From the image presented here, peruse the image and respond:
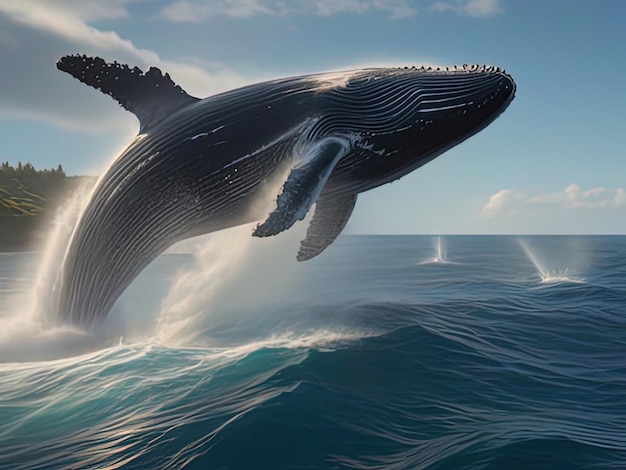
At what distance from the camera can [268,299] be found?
17.4 m

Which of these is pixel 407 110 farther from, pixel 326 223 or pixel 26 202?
pixel 26 202

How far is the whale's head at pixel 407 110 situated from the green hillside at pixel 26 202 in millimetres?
51024

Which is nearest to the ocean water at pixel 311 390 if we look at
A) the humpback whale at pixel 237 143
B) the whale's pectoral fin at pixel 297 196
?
the humpback whale at pixel 237 143

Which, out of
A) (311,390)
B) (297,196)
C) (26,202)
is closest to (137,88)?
(297,196)

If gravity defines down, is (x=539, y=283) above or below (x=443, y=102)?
below

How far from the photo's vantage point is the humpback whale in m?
7.42

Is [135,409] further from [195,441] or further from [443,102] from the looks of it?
[443,102]

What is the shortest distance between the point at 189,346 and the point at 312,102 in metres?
5.95

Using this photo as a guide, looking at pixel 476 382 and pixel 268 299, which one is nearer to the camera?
pixel 476 382

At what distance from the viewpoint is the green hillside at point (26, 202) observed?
250 ft

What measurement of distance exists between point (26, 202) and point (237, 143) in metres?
98.0

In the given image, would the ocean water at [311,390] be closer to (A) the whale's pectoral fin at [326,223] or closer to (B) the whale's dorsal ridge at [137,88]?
(A) the whale's pectoral fin at [326,223]

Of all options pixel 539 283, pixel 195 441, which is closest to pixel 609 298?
pixel 539 283

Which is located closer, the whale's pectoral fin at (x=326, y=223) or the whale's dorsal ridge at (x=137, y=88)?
the whale's dorsal ridge at (x=137, y=88)
